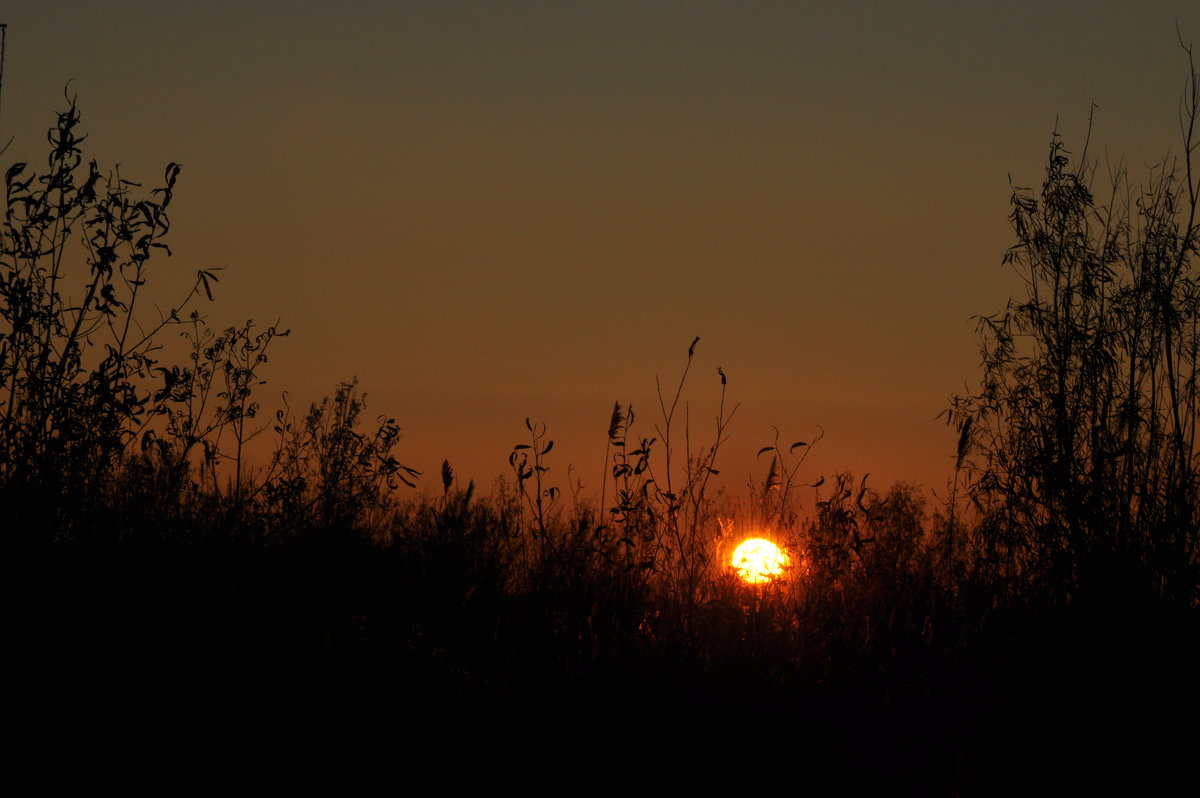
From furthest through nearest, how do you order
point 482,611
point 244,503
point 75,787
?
1. point 244,503
2. point 482,611
3. point 75,787

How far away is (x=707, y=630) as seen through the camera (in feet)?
20.8

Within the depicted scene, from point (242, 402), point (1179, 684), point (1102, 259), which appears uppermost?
point (1102, 259)

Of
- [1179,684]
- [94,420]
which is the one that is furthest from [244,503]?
[1179,684]

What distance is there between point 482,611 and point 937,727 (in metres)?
3.05

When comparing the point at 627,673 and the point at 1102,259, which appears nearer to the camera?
the point at 627,673

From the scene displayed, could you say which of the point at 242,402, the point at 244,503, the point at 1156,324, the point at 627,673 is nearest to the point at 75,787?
the point at 627,673

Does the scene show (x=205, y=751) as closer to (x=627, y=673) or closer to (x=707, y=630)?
(x=627, y=673)

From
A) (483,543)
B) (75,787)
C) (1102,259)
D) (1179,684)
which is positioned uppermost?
(1102,259)

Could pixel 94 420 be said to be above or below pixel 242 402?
below

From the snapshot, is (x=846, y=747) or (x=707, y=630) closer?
(x=846, y=747)

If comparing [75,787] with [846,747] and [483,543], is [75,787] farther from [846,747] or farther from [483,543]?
[483,543]

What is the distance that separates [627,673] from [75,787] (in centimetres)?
265

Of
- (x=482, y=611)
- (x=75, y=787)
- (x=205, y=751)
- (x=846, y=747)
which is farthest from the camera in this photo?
(x=482, y=611)

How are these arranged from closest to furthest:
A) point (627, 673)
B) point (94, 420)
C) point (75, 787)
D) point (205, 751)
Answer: point (75, 787) < point (205, 751) < point (627, 673) < point (94, 420)
